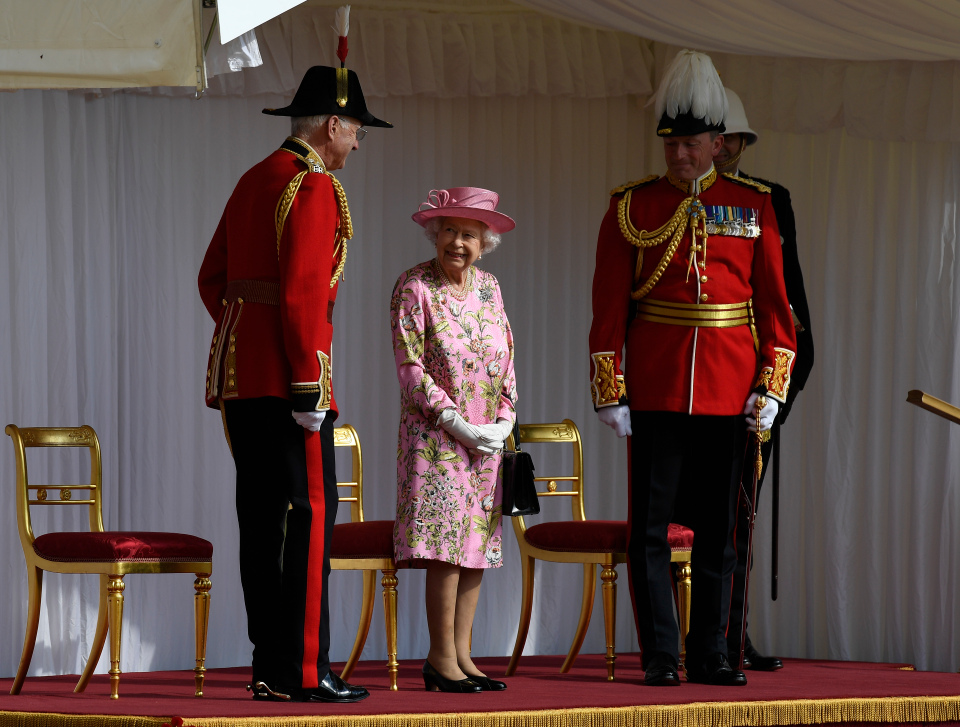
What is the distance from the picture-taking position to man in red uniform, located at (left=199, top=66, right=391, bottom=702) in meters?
2.94

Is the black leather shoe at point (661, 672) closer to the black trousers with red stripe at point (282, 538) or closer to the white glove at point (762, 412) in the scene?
the white glove at point (762, 412)

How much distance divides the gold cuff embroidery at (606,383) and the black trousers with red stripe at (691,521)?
0.10m

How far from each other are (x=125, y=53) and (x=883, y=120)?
268cm

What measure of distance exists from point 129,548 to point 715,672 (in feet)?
5.32

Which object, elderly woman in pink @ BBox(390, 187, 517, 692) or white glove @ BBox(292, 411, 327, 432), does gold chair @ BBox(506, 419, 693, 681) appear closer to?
elderly woman in pink @ BBox(390, 187, 517, 692)

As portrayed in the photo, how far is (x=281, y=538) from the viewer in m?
3.01

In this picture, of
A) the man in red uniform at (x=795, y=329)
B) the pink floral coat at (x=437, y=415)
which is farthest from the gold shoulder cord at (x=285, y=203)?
the man in red uniform at (x=795, y=329)

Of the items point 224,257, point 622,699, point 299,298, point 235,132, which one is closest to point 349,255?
point 235,132

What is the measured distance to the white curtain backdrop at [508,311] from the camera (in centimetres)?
466

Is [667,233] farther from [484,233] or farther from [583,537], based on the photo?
[583,537]

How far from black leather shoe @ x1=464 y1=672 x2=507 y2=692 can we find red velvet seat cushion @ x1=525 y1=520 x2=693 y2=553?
647mm

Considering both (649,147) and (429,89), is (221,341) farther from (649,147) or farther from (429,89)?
(649,147)

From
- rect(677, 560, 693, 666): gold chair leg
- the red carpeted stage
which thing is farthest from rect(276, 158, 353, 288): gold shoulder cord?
rect(677, 560, 693, 666): gold chair leg

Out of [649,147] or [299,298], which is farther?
[649,147]
